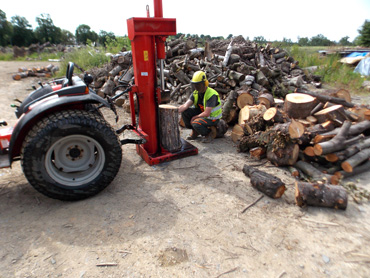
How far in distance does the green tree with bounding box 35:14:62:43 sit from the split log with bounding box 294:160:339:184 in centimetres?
5286

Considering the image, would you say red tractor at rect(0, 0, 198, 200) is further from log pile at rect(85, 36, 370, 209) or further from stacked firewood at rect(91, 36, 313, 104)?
stacked firewood at rect(91, 36, 313, 104)

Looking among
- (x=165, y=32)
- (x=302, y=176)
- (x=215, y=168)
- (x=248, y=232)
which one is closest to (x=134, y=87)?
(x=165, y=32)

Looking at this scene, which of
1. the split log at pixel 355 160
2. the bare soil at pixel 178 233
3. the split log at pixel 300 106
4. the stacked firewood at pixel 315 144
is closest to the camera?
the bare soil at pixel 178 233

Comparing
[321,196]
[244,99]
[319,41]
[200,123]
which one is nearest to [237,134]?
[200,123]

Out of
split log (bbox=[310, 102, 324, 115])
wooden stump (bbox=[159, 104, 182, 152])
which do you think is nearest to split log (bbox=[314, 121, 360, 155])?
split log (bbox=[310, 102, 324, 115])

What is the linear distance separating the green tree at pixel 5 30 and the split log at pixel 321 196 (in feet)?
161

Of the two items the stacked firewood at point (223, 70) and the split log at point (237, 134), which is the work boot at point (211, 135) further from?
the stacked firewood at point (223, 70)

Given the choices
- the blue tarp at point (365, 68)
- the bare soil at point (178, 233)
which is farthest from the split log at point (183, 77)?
the blue tarp at point (365, 68)

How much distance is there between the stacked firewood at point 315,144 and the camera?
3.15m

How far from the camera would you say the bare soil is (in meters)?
2.24

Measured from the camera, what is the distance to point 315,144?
394 cm

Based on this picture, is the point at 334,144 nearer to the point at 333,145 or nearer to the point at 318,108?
the point at 333,145

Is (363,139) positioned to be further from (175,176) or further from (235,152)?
(175,176)

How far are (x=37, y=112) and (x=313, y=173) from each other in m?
4.05
